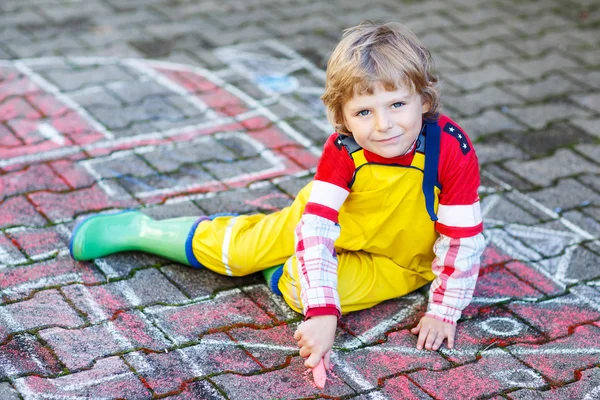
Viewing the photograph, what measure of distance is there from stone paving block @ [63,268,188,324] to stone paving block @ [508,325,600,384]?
49.8 inches

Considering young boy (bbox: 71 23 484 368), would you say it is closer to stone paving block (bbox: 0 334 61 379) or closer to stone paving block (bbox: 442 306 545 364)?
stone paving block (bbox: 442 306 545 364)

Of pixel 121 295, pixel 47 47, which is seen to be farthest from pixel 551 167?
pixel 47 47

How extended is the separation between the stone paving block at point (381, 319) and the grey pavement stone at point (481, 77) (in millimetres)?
2414

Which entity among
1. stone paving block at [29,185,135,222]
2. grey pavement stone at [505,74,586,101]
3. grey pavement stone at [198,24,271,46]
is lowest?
stone paving block at [29,185,135,222]

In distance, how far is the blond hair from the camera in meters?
2.66

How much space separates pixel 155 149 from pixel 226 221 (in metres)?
1.12

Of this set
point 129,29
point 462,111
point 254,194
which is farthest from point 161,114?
point 462,111

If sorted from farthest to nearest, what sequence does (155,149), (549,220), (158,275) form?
(155,149) < (549,220) < (158,275)

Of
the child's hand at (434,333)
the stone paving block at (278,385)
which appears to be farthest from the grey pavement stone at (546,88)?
the stone paving block at (278,385)

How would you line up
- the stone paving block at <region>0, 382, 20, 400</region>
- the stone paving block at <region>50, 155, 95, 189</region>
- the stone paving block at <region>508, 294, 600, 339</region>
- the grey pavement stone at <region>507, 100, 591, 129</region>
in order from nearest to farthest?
the stone paving block at <region>0, 382, 20, 400</region>, the stone paving block at <region>508, 294, 600, 339</region>, the stone paving block at <region>50, 155, 95, 189</region>, the grey pavement stone at <region>507, 100, 591, 129</region>

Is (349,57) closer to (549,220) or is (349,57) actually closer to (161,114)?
(549,220)

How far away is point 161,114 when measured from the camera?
182 inches

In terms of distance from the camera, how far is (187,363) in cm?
275

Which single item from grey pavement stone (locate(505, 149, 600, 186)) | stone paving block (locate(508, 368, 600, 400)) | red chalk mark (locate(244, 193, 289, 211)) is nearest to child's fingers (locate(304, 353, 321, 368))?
stone paving block (locate(508, 368, 600, 400))
